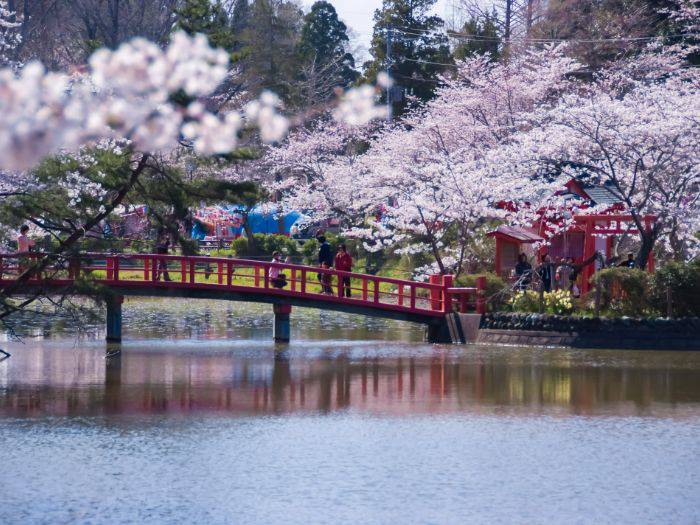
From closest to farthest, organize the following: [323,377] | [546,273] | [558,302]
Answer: [323,377] → [558,302] → [546,273]

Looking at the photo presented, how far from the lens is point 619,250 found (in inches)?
1175

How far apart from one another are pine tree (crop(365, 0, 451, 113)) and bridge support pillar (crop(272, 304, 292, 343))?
22.0 m

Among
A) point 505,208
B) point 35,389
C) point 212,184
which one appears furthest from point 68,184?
point 505,208

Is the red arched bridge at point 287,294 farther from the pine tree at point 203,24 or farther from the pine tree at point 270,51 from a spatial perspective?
the pine tree at point 270,51

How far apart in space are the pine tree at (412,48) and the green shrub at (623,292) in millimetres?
24535

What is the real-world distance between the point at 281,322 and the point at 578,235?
29.1 ft

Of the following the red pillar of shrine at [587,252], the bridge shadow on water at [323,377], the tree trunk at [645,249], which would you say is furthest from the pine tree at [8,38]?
the tree trunk at [645,249]

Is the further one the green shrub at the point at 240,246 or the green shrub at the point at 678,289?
the green shrub at the point at 240,246

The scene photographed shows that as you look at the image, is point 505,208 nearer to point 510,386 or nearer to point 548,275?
point 548,275

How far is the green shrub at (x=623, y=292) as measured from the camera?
23.2 metres

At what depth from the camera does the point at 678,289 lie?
22.9 metres

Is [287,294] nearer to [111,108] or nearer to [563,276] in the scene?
[563,276]

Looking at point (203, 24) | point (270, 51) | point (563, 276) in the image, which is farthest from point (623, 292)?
point (270, 51)

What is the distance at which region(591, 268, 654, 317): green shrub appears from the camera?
2325 cm
